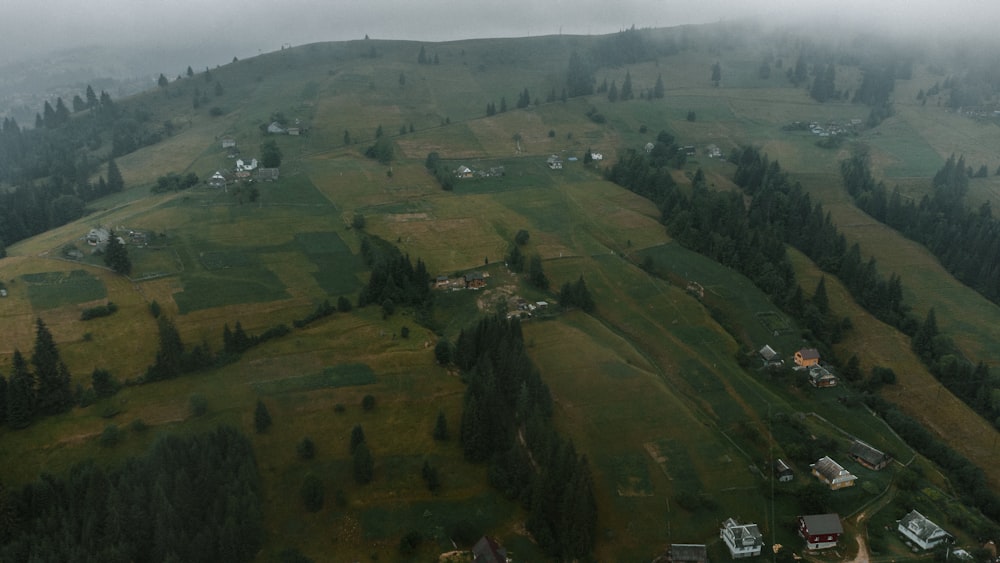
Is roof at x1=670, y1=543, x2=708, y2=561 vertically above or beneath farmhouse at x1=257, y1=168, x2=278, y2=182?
beneath

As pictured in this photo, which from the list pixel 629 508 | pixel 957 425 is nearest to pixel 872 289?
pixel 957 425

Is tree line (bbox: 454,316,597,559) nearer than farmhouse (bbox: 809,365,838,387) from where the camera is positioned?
Yes

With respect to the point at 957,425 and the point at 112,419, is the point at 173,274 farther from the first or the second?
the point at 957,425

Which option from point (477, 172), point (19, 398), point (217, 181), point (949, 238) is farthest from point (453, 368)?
point (949, 238)

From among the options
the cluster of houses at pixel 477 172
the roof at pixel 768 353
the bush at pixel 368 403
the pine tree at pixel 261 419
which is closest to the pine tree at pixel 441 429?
the bush at pixel 368 403

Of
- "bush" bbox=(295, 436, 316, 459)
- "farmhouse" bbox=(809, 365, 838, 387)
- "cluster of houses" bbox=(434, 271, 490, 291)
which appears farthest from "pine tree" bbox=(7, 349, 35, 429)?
"farmhouse" bbox=(809, 365, 838, 387)

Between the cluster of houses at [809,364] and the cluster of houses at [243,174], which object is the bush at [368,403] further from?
the cluster of houses at [243,174]

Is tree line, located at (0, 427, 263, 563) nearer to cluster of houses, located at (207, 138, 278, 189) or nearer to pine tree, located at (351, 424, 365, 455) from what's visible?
pine tree, located at (351, 424, 365, 455)

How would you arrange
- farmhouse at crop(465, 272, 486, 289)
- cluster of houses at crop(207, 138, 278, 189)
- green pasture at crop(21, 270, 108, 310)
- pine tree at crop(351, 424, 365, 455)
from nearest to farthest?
1. pine tree at crop(351, 424, 365, 455)
2. green pasture at crop(21, 270, 108, 310)
3. farmhouse at crop(465, 272, 486, 289)
4. cluster of houses at crop(207, 138, 278, 189)

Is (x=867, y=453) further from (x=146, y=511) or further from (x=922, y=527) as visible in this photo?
(x=146, y=511)
